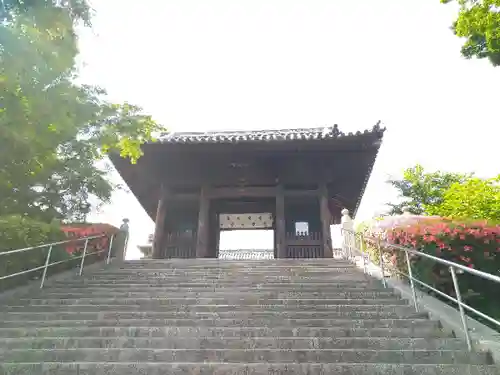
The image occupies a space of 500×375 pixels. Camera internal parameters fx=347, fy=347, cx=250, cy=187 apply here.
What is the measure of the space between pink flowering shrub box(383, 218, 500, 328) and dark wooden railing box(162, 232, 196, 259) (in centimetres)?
728

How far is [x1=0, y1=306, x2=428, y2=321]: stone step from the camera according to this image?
4652mm

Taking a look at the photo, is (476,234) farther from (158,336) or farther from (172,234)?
(172,234)

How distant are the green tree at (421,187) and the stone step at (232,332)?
1587 centimetres

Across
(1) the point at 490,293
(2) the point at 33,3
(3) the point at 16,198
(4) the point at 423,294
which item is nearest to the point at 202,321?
(4) the point at 423,294

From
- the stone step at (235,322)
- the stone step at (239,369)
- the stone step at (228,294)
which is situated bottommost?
the stone step at (239,369)

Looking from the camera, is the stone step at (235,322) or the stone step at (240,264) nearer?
the stone step at (235,322)

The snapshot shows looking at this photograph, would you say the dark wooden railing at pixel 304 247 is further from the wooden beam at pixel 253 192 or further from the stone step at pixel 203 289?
the stone step at pixel 203 289

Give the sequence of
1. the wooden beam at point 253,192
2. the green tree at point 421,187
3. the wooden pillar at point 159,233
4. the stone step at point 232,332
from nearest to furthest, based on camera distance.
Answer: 1. the stone step at point 232,332
2. the wooden pillar at point 159,233
3. the wooden beam at point 253,192
4. the green tree at point 421,187

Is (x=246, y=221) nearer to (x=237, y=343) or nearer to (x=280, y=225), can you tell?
(x=280, y=225)

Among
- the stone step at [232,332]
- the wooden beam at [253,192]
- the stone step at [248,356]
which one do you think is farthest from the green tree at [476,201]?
the stone step at [248,356]

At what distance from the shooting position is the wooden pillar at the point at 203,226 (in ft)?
34.0

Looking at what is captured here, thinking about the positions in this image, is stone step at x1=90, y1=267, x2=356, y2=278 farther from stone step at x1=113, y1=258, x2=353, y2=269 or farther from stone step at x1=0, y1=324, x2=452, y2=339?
stone step at x1=0, y1=324, x2=452, y2=339

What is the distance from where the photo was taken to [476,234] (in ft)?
19.1

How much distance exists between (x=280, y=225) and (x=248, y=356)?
7232 millimetres
